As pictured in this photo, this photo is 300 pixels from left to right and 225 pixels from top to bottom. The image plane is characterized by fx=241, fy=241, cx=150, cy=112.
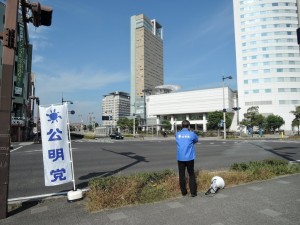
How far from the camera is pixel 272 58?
276 feet

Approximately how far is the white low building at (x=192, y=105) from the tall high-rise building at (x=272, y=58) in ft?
38.1

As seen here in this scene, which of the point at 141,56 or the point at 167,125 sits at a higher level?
the point at 141,56

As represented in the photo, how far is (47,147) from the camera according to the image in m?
4.96

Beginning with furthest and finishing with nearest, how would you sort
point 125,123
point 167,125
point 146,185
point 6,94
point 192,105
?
point 125,123, point 192,105, point 167,125, point 146,185, point 6,94

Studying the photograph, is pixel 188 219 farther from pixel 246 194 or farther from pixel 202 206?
pixel 246 194

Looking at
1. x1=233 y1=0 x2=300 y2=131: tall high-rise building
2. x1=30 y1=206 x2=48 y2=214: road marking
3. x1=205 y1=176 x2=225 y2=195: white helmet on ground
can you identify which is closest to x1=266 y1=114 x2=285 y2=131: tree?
x1=233 y1=0 x2=300 y2=131: tall high-rise building

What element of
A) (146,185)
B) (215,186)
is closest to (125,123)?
(146,185)

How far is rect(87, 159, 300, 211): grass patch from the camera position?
4684 mm

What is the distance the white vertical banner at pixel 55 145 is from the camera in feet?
16.3

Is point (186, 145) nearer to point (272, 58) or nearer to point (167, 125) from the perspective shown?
point (272, 58)

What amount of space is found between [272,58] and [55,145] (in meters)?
92.9

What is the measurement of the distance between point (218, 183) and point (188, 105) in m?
99.9

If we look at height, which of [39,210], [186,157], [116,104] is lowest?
[39,210]

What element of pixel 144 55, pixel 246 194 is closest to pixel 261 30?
pixel 144 55
